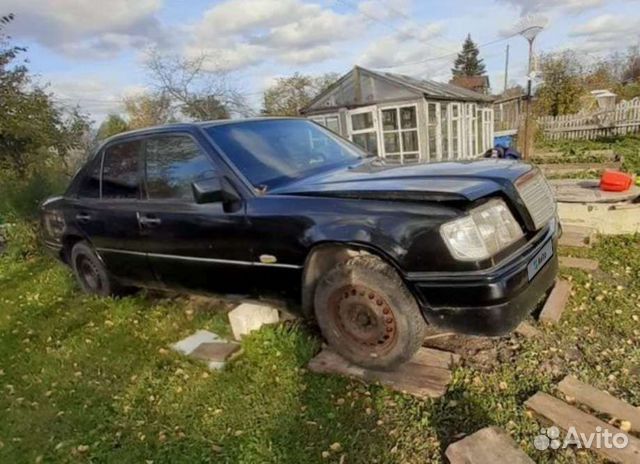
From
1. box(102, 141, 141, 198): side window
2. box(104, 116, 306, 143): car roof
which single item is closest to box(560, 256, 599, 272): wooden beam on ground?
box(104, 116, 306, 143): car roof

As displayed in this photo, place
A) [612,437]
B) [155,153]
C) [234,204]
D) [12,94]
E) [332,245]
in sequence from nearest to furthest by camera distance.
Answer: [612,437] → [332,245] → [234,204] → [155,153] → [12,94]

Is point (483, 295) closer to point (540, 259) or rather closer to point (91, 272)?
point (540, 259)

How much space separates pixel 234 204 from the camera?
2.81m

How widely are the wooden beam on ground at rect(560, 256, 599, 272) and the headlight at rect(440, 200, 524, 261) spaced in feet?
6.80

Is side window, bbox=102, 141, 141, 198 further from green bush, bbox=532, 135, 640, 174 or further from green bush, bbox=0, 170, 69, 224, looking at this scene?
green bush, bbox=532, 135, 640, 174

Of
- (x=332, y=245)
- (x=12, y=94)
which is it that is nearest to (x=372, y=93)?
(x=12, y=94)

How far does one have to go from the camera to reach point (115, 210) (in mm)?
3639

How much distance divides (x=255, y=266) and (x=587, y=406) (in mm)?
2013

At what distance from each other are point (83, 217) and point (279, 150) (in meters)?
2.12

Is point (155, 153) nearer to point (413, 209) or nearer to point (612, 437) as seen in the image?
point (413, 209)

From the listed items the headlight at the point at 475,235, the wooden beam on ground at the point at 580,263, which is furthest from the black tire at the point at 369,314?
the wooden beam on ground at the point at 580,263

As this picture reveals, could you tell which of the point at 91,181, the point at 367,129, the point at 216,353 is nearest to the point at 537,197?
the point at 216,353

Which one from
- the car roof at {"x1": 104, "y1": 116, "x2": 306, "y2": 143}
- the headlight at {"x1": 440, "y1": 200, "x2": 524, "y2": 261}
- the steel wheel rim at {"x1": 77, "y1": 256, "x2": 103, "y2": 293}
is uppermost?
the car roof at {"x1": 104, "y1": 116, "x2": 306, "y2": 143}

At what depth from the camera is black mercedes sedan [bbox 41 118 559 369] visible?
2209mm
